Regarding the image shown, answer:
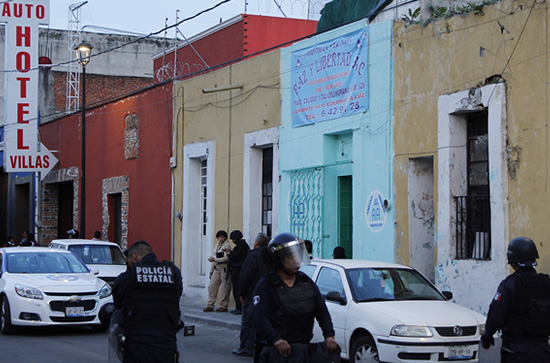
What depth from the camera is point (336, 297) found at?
1027 centimetres

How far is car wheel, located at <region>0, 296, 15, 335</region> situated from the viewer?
14719 mm

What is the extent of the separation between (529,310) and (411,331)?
124 inches

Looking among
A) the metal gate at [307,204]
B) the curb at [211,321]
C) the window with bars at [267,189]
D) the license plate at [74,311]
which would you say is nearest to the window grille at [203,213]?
the window with bars at [267,189]

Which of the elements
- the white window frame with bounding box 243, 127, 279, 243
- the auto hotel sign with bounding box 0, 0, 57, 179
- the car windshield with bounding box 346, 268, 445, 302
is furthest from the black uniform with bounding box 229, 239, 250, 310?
the auto hotel sign with bounding box 0, 0, 57, 179

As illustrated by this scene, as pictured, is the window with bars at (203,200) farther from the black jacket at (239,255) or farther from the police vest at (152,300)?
the police vest at (152,300)

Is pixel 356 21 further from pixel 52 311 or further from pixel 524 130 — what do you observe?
pixel 52 311

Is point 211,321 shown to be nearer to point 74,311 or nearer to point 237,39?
point 74,311

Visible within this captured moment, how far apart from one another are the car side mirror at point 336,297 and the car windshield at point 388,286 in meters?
0.15

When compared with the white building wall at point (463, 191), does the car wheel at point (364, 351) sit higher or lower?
lower

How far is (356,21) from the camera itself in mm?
16250

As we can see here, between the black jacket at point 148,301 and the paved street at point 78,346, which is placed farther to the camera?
the paved street at point 78,346

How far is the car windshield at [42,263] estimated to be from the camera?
15609mm

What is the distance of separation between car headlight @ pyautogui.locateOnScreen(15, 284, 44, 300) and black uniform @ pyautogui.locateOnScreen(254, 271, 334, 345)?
8.91 m

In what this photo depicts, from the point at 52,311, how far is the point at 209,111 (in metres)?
8.17
